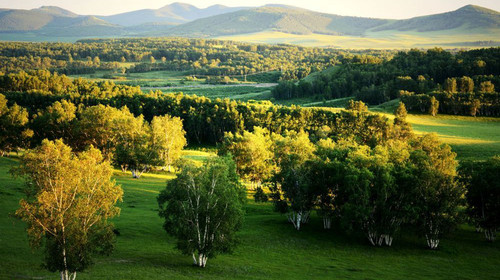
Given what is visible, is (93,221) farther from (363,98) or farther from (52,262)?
(363,98)

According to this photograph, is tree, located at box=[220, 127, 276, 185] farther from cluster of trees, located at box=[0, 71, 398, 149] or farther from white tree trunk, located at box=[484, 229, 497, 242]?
cluster of trees, located at box=[0, 71, 398, 149]

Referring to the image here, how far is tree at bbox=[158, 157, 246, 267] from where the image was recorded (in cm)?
3728

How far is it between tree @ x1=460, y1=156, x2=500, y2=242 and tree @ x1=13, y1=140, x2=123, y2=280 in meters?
46.6

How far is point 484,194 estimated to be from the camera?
53812 millimetres

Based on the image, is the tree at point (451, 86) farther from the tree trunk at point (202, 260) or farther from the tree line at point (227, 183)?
the tree trunk at point (202, 260)

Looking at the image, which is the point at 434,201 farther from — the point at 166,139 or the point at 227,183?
the point at 166,139

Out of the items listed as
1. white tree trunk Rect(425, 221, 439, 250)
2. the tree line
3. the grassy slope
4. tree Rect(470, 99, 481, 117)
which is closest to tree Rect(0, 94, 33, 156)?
the tree line

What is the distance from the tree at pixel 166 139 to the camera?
266 feet

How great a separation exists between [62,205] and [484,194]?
5051 centimetres

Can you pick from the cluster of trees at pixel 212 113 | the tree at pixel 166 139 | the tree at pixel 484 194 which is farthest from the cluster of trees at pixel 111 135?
the tree at pixel 484 194

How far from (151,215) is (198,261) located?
16.8 meters

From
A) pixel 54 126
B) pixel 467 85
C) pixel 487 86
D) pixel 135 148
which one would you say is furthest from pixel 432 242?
pixel 467 85

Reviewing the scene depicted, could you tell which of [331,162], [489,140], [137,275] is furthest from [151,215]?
[489,140]

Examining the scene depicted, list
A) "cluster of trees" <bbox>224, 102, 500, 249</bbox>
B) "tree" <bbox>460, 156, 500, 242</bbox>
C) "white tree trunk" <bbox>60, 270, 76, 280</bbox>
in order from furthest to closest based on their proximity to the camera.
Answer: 1. "tree" <bbox>460, 156, 500, 242</bbox>
2. "cluster of trees" <bbox>224, 102, 500, 249</bbox>
3. "white tree trunk" <bbox>60, 270, 76, 280</bbox>
